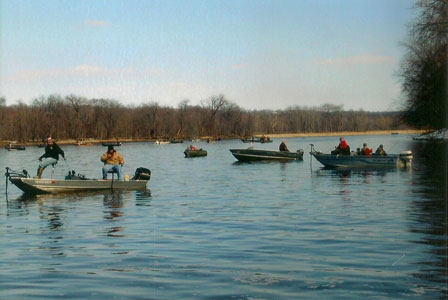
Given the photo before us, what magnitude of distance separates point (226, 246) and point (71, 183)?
1459 cm

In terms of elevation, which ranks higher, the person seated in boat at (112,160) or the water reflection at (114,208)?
the person seated in boat at (112,160)

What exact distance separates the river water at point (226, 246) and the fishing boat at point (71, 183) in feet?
2.06

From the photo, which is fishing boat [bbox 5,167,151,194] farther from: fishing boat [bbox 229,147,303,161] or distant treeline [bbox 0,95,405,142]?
distant treeline [bbox 0,95,405,142]

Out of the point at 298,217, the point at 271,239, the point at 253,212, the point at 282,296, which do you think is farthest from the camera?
the point at 253,212

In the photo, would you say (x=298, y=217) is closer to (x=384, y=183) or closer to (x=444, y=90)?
(x=384, y=183)

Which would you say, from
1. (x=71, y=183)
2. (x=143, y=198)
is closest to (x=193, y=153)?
(x=71, y=183)

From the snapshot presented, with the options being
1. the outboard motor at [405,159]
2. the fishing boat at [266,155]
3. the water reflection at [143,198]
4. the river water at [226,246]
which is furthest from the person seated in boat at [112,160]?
the fishing boat at [266,155]

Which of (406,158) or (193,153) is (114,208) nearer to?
(406,158)

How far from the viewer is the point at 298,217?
18781mm

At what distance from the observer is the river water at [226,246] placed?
10.1 m

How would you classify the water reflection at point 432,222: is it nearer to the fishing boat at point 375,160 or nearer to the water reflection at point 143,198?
the fishing boat at point 375,160

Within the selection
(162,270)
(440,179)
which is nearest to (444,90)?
(440,179)

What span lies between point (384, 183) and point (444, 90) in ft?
55.6

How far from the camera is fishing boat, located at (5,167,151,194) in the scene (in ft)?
85.9
